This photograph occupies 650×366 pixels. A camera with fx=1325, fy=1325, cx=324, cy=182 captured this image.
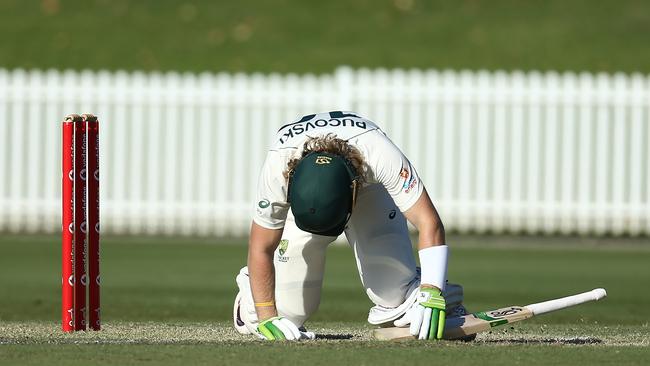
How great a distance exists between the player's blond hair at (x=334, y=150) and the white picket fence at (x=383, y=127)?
7179mm

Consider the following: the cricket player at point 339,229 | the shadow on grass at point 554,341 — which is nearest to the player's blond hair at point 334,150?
the cricket player at point 339,229

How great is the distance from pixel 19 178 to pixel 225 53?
6216 millimetres

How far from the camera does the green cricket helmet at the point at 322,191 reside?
534cm

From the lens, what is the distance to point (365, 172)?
559 centimetres

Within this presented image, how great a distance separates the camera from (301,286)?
6316 mm

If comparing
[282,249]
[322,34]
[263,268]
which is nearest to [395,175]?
[263,268]

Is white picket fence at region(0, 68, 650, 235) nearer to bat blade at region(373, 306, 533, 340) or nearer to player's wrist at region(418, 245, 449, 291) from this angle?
bat blade at region(373, 306, 533, 340)

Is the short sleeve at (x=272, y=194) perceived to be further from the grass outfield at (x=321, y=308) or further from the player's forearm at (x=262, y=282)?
the grass outfield at (x=321, y=308)

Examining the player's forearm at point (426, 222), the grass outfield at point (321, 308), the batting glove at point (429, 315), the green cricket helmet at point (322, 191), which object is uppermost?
the green cricket helmet at point (322, 191)

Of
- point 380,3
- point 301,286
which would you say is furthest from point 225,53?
point 301,286

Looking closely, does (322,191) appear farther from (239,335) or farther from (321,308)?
(321,308)

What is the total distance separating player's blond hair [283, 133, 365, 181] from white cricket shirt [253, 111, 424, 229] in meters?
0.04

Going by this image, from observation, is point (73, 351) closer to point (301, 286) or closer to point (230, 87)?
point (301, 286)

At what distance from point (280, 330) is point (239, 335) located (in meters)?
0.58
